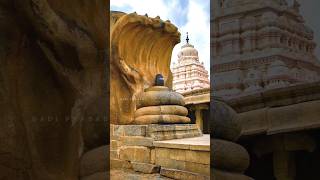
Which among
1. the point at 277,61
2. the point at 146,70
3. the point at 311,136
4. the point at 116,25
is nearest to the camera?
the point at 311,136

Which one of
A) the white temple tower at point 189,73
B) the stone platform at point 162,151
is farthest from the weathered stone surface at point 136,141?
the white temple tower at point 189,73

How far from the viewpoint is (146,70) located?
8.39 m

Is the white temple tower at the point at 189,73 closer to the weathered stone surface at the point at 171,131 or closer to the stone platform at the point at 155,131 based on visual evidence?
the weathered stone surface at the point at 171,131

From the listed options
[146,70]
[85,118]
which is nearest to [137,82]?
[146,70]

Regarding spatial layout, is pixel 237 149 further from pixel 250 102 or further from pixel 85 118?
pixel 85 118

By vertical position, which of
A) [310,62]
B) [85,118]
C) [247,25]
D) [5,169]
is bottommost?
[5,169]

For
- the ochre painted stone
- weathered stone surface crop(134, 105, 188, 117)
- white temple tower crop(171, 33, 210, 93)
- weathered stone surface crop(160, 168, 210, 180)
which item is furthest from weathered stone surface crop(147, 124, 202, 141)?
white temple tower crop(171, 33, 210, 93)

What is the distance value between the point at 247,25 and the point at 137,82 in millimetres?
5969

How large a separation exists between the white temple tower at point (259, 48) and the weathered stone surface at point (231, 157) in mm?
289

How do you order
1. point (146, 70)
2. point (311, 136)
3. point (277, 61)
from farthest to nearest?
point (146, 70)
point (277, 61)
point (311, 136)

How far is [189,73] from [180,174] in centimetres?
1508

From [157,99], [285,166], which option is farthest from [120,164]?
[285,166]

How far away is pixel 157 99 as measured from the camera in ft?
23.5

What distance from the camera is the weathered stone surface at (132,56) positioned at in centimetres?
766
